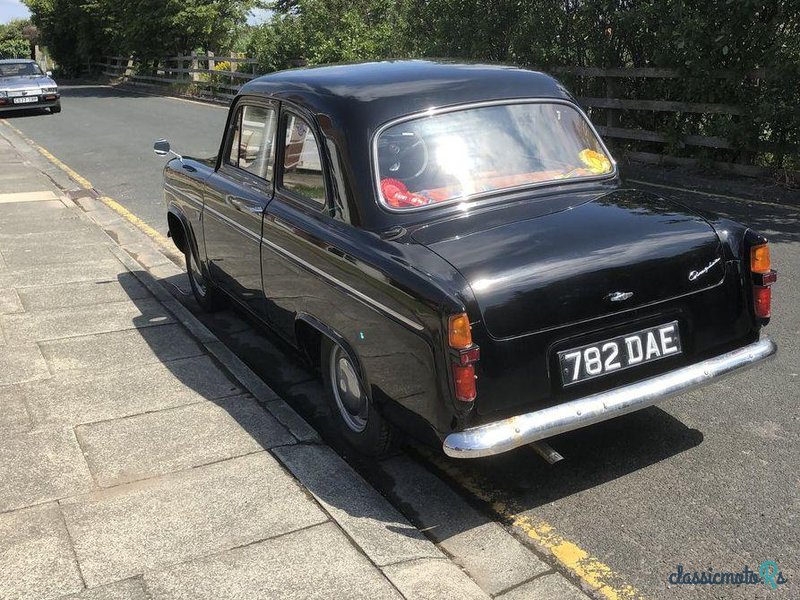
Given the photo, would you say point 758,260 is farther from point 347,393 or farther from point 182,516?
point 182,516

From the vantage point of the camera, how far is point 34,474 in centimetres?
387

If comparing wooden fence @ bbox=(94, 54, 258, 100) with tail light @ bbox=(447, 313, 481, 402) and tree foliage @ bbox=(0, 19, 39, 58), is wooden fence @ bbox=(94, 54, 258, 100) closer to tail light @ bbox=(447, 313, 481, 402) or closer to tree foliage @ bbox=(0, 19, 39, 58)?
tail light @ bbox=(447, 313, 481, 402)

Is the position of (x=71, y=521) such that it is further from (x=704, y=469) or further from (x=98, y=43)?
(x=98, y=43)

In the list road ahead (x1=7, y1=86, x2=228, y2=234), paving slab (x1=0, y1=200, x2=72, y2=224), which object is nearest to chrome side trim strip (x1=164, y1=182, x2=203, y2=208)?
road ahead (x1=7, y1=86, x2=228, y2=234)

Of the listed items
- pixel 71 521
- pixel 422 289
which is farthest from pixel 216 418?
pixel 422 289

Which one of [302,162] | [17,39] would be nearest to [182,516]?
[302,162]

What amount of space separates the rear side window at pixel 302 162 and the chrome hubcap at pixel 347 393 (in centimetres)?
79

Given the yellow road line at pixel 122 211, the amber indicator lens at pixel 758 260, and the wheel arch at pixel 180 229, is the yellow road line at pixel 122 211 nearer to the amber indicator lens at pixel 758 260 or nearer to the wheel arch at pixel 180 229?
the wheel arch at pixel 180 229

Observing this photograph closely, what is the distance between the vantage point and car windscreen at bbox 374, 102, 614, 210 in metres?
3.93

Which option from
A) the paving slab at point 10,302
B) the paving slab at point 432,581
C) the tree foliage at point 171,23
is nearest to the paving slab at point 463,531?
the paving slab at point 432,581

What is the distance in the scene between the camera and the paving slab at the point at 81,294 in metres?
6.45

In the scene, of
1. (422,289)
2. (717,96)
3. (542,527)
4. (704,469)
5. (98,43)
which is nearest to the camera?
(422,289)

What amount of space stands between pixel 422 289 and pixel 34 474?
2.04 metres

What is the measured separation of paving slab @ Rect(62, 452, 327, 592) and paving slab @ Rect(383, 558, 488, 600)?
1.32ft
